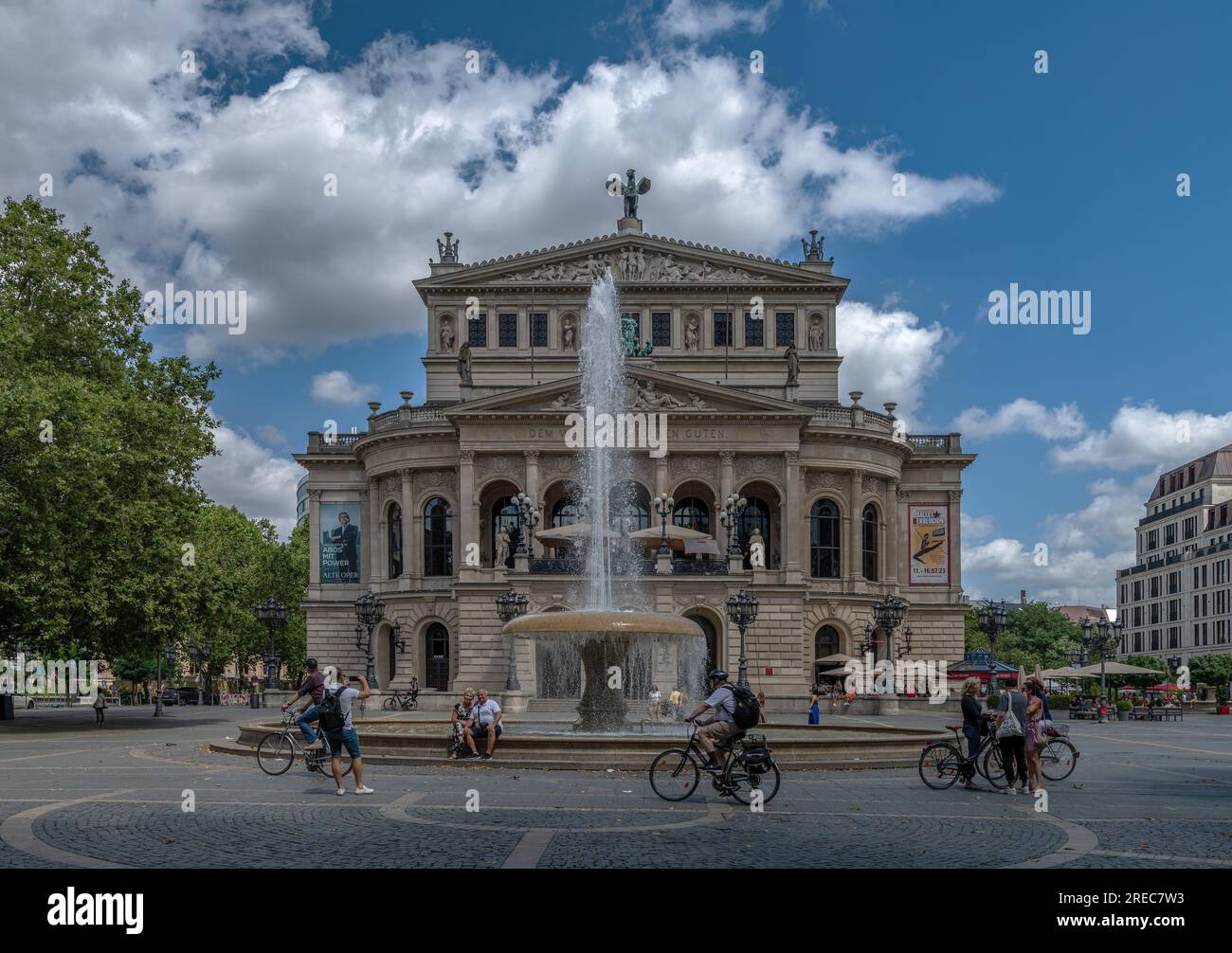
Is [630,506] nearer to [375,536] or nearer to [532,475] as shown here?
[532,475]

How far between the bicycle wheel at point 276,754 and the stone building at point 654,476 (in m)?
29.4

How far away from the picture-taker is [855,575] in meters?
60.6

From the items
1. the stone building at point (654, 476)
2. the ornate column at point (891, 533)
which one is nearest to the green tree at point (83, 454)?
the stone building at point (654, 476)

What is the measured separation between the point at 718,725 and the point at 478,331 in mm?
53116

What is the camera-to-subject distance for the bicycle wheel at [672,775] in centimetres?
1648

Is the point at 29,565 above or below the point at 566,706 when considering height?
above

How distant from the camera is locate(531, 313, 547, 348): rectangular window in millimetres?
66938

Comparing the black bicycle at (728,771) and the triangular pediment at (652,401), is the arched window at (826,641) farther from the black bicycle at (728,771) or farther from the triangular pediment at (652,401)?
the black bicycle at (728,771)

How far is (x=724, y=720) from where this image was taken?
16531 mm

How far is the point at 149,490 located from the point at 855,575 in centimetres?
3334

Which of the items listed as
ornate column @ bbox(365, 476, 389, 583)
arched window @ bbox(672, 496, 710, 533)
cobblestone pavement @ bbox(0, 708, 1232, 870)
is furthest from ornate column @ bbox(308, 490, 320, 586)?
cobblestone pavement @ bbox(0, 708, 1232, 870)

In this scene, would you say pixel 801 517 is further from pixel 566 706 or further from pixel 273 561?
pixel 273 561

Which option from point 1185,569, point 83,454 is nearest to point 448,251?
point 83,454
